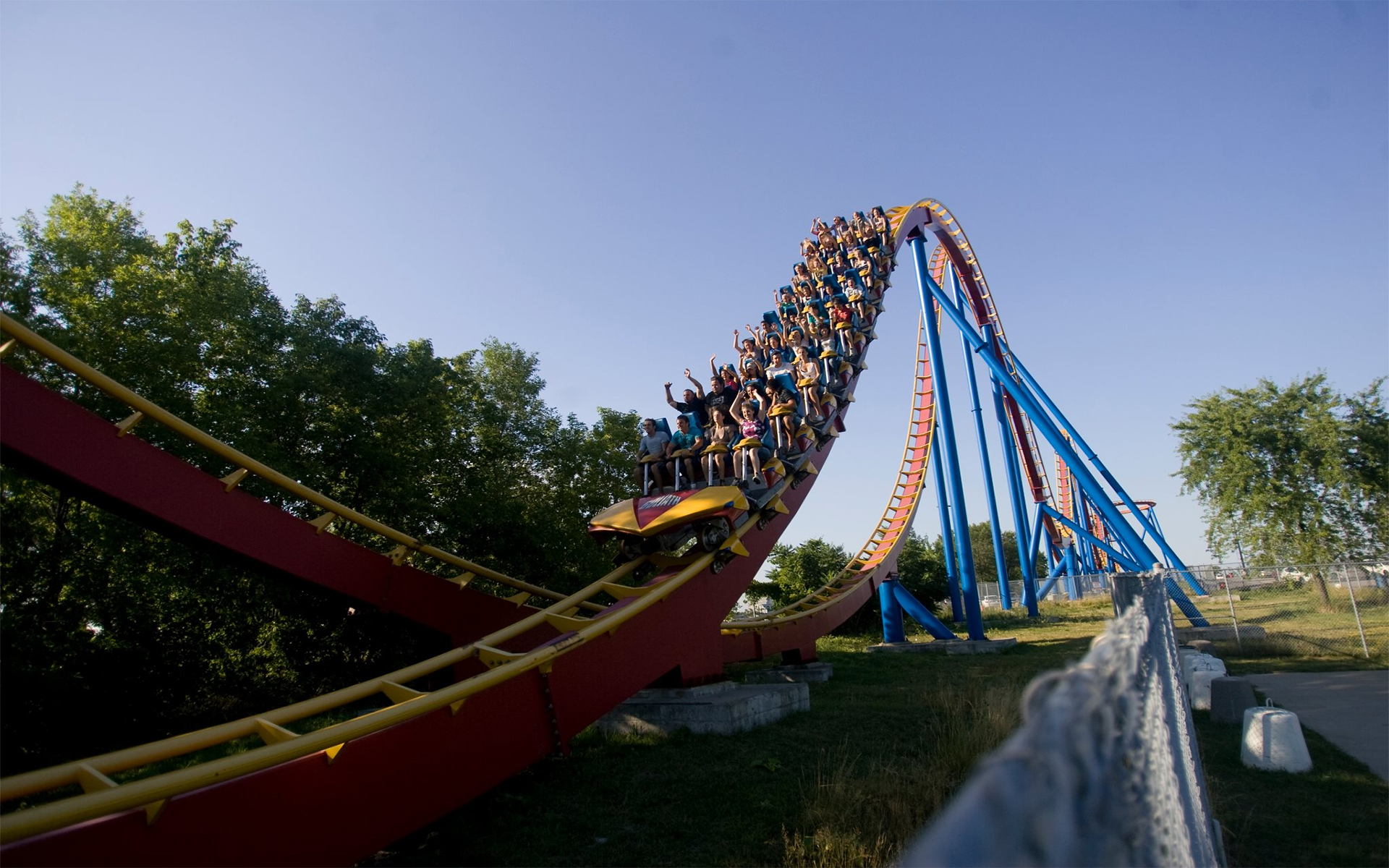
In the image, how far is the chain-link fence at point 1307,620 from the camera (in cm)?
1039

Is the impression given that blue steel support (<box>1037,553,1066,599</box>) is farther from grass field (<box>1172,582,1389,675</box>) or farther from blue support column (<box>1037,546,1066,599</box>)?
grass field (<box>1172,582,1389,675</box>)

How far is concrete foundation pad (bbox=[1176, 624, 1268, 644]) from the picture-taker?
11617mm

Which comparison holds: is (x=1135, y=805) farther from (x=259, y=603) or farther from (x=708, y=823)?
(x=259, y=603)

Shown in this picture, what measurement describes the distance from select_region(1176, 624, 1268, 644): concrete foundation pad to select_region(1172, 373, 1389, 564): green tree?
40.5ft

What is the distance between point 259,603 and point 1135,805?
11.1 m

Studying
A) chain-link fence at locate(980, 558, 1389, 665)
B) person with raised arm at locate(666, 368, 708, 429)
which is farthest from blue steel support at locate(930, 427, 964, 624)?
person with raised arm at locate(666, 368, 708, 429)

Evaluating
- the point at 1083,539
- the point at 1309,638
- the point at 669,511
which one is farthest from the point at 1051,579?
the point at 669,511

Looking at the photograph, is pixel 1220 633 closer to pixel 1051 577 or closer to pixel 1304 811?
pixel 1304 811

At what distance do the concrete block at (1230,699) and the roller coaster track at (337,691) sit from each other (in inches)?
175

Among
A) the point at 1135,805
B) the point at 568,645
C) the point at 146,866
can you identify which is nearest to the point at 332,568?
the point at 568,645

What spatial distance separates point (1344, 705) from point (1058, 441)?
894 cm

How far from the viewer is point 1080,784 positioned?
3.23 feet

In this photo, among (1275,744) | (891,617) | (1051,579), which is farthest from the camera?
(1051,579)

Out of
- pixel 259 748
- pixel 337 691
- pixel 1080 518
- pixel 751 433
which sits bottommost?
pixel 259 748
